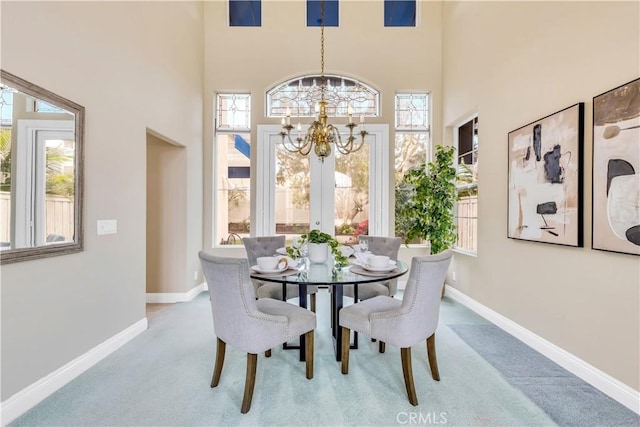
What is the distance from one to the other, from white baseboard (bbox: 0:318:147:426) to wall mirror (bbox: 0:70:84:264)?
83 centimetres

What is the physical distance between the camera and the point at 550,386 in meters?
2.09

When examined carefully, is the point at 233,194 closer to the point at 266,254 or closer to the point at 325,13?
the point at 266,254

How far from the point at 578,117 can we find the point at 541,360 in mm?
1953

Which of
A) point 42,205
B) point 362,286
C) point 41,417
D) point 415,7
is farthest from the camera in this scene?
point 415,7

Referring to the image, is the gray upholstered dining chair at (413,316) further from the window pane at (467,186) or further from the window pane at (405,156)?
the window pane at (405,156)

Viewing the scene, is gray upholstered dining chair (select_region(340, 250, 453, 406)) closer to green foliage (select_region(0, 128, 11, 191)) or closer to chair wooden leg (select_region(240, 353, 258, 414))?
chair wooden leg (select_region(240, 353, 258, 414))

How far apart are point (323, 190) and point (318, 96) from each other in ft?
4.91

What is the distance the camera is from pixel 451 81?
424 cm

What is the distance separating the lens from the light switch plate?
2496 millimetres

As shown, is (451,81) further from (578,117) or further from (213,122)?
(213,122)

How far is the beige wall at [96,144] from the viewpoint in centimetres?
184

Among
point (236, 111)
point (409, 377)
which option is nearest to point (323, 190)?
point (236, 111)

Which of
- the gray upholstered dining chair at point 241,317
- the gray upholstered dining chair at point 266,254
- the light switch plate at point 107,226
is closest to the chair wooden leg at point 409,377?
the gray upholstered dining chair at point 241,317

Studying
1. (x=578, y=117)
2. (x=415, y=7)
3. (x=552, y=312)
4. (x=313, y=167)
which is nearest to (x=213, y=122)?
A: (x=313, y=167)
